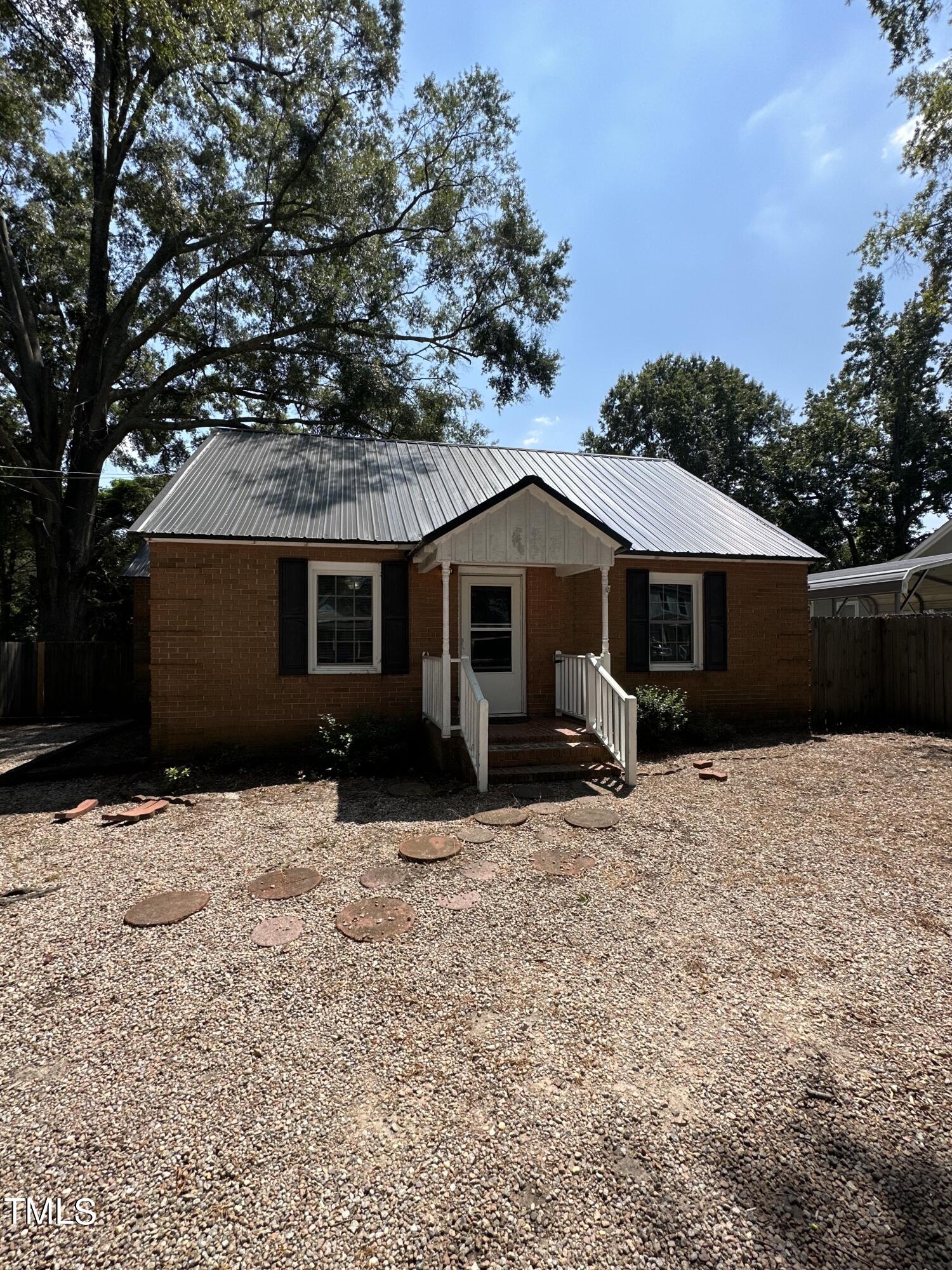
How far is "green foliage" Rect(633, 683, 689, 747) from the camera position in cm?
870

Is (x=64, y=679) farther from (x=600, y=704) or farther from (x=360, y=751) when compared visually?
(x=600, y=704)

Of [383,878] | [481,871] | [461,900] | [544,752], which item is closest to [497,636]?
[544,752]

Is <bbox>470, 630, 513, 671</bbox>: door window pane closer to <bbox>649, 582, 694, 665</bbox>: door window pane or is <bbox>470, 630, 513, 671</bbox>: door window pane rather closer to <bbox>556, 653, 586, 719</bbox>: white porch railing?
<bbox>556, 653, 586, 719</bbox>: white porch railing

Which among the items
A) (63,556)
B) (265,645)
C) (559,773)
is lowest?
(559,773)

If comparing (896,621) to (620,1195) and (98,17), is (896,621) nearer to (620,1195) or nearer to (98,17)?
(620,1195)

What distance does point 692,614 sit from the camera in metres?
10.0

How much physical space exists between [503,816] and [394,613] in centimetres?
375

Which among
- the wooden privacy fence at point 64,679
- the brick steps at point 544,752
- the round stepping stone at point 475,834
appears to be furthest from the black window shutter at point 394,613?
the wooden privacy fence at point 64,679

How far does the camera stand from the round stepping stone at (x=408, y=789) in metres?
6.74

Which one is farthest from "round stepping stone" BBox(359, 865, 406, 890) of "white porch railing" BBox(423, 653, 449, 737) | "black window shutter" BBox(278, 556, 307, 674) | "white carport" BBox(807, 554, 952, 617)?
"white carport" BBox(807, 554, 952, 617)

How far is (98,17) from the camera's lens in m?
8.23

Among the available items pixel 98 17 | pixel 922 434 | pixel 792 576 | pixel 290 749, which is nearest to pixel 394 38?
pixel 98 17

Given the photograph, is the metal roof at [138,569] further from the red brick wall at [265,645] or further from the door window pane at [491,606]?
the door window pane at [491,606]

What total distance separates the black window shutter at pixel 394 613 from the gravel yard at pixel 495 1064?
3836 mm
